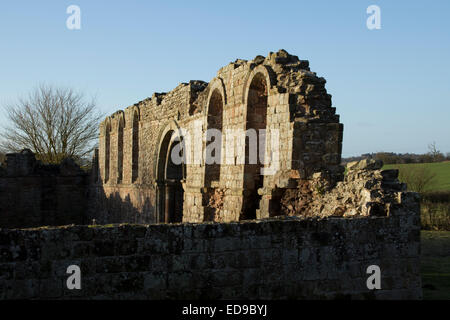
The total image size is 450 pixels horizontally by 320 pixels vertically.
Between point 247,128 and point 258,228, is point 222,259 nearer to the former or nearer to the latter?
point 258,228

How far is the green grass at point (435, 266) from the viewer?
6.94 m

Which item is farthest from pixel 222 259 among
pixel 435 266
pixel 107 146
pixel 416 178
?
pixel 416 178

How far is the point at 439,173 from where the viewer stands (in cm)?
3023

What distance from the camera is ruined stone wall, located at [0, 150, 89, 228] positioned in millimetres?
20828

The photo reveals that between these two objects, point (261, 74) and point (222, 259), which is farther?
point (261, 74)

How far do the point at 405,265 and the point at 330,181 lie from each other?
7.46ft

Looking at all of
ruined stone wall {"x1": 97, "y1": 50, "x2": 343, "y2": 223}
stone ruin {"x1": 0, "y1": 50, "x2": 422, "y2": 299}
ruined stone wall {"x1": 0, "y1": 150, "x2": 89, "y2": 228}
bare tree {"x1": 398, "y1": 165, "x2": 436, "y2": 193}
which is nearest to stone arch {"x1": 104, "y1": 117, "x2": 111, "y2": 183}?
ruined stone wall {"x1": 0, "y1": 150, "x2": 89, "y2": 228}

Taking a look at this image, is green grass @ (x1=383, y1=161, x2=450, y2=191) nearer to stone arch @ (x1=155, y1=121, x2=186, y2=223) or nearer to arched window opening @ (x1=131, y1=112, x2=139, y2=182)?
stone arch @ (x1=155, y1=121, x2=186, y2=223)

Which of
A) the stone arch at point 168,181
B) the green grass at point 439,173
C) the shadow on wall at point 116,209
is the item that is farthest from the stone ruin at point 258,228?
the green grass at point 439,173

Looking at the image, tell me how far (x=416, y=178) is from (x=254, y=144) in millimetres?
16896

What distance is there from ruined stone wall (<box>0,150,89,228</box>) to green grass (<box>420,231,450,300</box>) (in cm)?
1660

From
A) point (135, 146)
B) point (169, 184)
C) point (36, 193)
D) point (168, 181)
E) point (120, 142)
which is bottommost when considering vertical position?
point (36, 193)

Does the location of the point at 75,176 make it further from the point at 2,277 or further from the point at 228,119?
the point at 2,277

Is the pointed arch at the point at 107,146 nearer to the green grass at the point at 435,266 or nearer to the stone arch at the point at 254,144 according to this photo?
the stone arch at the point at 254,144
